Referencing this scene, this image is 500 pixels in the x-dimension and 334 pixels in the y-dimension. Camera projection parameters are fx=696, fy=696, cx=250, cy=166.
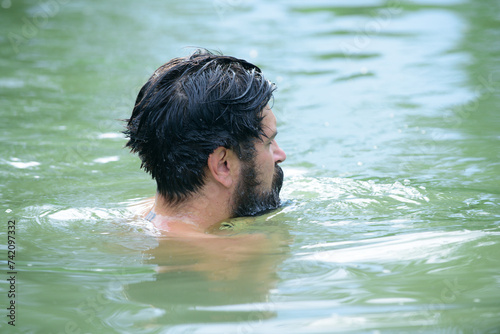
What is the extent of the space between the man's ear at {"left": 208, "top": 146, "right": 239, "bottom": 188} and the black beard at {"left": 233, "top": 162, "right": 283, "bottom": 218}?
0.05 metres

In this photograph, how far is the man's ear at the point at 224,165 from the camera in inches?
144

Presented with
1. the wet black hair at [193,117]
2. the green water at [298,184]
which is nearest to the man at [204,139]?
the wet black hair at [193,117]

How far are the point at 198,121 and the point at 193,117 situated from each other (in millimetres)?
33

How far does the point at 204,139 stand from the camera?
11.8 feet

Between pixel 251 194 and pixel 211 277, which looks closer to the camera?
pixel 211 277

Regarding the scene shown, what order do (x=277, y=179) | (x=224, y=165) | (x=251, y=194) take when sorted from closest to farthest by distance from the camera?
(x=224, y=165), (x=251, y=194), (x=277, y=179)

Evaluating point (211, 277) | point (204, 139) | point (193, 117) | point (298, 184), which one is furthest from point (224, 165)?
point (298, 184)

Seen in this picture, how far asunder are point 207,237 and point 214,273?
443 millimetres

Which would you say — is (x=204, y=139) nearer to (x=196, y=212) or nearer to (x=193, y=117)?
(x=193, y=117)

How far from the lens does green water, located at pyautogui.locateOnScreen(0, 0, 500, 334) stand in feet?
9.24

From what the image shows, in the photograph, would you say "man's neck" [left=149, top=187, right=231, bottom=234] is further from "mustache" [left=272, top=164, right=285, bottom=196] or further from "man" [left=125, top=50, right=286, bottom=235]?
"mustache" [left=272, top=164, right=285, bottom=196]

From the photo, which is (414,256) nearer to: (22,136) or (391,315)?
(391,315)

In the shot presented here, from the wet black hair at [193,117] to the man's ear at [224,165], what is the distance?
0.03m

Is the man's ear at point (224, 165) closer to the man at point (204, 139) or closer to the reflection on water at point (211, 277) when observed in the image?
the man at point (204, 139)
